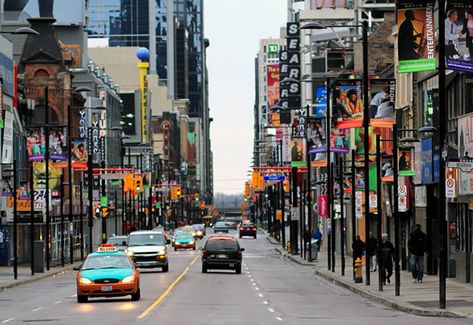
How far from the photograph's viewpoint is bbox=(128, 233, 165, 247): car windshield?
59969 mm

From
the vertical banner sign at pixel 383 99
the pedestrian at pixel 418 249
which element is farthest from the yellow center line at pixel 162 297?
the vertical banner sign at pixel 383 99

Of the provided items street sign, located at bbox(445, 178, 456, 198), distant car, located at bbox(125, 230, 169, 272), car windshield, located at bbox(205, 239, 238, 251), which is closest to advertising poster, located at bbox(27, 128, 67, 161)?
distant car, located at bbox(125, 230, 169, 272)

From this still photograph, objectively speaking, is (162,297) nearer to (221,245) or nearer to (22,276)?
(221,245)

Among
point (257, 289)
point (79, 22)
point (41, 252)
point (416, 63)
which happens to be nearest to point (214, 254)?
point (41, 252)

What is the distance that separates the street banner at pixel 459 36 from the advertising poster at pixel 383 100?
17019 millimetres

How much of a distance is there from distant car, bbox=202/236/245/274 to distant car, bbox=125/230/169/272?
6.82 feet

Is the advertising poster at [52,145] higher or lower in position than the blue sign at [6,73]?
lower

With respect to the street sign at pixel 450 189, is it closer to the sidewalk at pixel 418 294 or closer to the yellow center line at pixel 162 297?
the sidewalk at pixel 418 294

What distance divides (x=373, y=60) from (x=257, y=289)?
1589 inches

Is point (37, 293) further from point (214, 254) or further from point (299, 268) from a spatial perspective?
point (299, 268)

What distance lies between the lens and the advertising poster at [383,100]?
161 ft

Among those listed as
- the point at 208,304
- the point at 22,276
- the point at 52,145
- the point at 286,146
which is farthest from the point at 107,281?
the point at 286,146

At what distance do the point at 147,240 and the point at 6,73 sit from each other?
2643 cm

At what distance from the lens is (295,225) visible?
90.8 m
